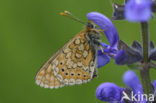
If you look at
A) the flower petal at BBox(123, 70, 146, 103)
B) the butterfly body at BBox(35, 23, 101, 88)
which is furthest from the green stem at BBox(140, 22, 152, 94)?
the butterfly body at BBox(35, 23, 101, 88)

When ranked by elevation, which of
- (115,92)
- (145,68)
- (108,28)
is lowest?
(115,92)

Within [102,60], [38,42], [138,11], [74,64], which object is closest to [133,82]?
[102,60]

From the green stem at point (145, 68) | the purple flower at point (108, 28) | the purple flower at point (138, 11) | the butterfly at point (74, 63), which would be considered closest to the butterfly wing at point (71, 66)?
the butterfly at point (74, 63)

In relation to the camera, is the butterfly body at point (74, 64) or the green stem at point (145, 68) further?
the butterfly body at point (74, 64)

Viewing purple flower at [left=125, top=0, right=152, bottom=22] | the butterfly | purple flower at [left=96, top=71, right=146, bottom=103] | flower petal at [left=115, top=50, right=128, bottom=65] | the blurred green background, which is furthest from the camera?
the blurred green background

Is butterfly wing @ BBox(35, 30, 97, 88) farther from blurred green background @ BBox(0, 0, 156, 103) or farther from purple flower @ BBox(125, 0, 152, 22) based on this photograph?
blurred green background @ BBox(0, 0, 156, 103)

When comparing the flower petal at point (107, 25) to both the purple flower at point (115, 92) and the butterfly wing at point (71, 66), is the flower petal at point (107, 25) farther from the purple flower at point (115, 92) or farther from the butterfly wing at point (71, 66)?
the purple flower at point (115, 92)

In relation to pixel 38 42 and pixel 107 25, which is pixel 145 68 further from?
pixel 38 42
